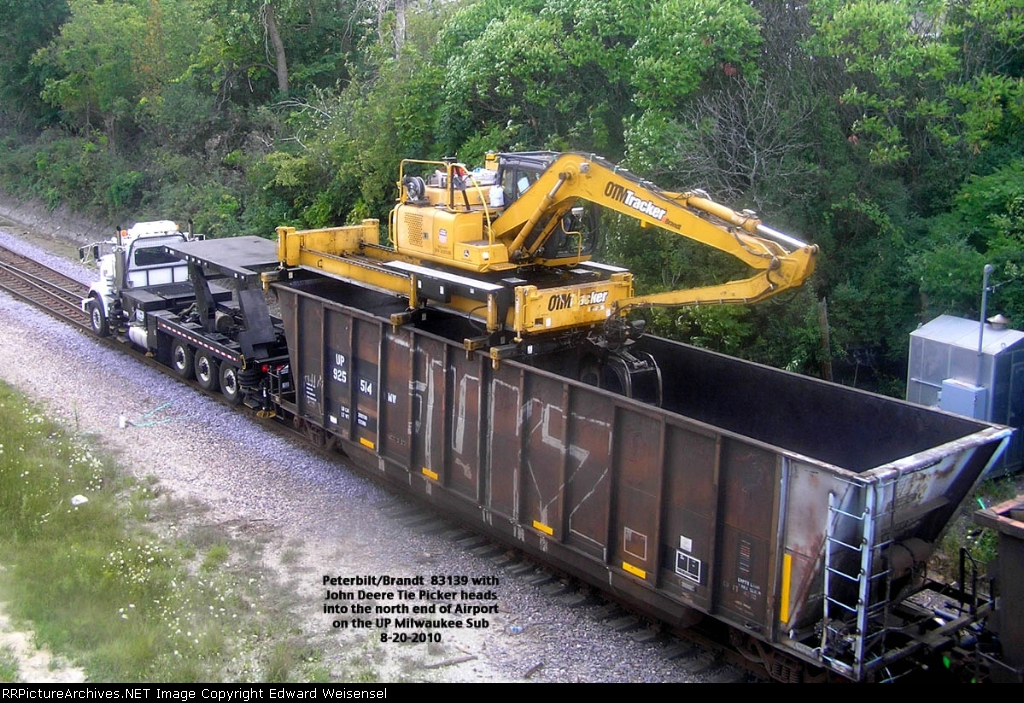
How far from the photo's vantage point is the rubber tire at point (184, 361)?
17938 mm

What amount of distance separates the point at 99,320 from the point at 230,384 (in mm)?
5389

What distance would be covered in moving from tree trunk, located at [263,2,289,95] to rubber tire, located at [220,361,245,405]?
19388 mm

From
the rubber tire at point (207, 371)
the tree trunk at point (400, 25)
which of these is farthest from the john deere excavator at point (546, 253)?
the tree trunk at point (400, 25)

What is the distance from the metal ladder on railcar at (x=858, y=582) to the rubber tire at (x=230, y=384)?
1097 cm

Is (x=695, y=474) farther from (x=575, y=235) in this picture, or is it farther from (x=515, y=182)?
(x=515, y=182)

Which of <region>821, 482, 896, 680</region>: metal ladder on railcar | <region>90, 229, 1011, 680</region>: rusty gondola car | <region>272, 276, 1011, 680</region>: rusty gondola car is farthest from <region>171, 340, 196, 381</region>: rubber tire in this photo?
<region>821, 482, 896, 680</region>: metal ladder on railcar

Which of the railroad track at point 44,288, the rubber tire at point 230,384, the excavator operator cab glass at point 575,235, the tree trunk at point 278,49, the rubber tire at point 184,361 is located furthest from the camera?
the tree trunk at point 278,49

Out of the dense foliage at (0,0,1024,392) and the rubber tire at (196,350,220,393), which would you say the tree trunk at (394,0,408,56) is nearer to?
the dense foliage at (0,0,1024,392)

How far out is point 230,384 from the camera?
1677 cm

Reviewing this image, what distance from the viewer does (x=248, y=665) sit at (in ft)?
31.3

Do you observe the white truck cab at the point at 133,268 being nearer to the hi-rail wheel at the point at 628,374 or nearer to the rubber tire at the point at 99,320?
the rubber tire at the point at 99,320

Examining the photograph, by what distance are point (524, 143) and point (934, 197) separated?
8419mm

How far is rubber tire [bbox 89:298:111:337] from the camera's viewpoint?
20.3 meters

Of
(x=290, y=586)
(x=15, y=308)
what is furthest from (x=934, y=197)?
(x=15, y=308)
